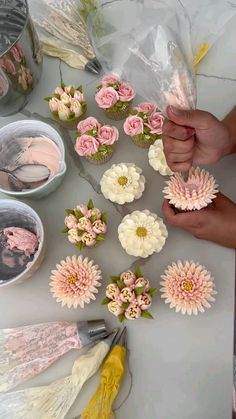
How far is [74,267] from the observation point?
0.72m

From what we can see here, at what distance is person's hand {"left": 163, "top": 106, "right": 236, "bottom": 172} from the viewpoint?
661 mm

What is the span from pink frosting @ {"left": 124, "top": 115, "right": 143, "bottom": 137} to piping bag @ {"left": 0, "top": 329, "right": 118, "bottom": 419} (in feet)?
1.14

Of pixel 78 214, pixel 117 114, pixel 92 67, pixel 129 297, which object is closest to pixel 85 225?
pixel 78 214

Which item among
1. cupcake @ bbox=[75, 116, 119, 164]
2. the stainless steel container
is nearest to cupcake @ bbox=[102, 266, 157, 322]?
cupcake @ bbox=[75, 116, 119, 164]

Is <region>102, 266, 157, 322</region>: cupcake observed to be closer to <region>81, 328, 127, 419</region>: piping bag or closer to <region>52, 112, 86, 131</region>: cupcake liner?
<region>81, 328, 127, 419</region>: piping bag

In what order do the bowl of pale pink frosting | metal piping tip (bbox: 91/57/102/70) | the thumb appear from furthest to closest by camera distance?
metal piping tip (bbox: 91/57/102/70)
the bowl of pale pink frosting
the thumb

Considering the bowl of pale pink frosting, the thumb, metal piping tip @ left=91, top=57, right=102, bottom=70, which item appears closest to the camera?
the thumb

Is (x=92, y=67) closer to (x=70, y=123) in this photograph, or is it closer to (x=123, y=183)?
(x=70, y=123)

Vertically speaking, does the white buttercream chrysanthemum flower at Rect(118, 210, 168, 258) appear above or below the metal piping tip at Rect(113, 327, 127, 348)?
above

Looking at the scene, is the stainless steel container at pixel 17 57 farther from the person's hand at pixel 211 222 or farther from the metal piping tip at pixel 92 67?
the person's hand at pixel 211 222

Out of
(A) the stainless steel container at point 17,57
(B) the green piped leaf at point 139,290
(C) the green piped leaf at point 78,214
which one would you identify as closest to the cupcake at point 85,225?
(C) the green piped leaf at point 78,214

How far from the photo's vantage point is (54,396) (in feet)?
2.21

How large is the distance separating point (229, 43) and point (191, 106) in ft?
1.04

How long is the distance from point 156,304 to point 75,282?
129 mm
